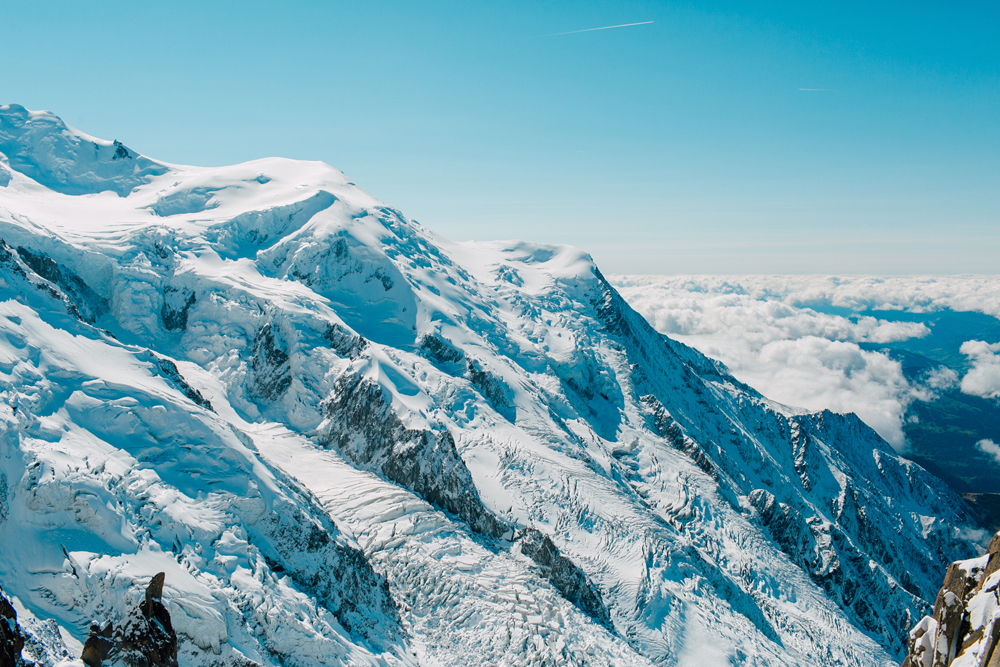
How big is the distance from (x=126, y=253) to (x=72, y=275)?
23.5 feet

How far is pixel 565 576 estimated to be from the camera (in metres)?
53.2

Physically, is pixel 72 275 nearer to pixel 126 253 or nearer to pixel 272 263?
pixel 126 253

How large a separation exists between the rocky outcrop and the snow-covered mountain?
1950mm

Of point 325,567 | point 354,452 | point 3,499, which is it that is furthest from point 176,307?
point 3,499

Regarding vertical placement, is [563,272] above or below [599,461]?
above

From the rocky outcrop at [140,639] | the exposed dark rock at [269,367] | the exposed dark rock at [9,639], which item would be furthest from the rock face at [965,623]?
the exposed dark rock at [269,367]

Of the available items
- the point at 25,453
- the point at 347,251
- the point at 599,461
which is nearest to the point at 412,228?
the point at 347,251

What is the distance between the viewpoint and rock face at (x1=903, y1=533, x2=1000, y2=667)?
1298 cm

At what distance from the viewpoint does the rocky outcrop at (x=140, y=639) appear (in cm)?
2062

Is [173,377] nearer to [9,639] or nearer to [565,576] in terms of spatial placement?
[9,639]

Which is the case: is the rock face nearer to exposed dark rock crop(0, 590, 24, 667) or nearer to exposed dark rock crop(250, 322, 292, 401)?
exposed dark rock crop(0, 590, 24, 667)

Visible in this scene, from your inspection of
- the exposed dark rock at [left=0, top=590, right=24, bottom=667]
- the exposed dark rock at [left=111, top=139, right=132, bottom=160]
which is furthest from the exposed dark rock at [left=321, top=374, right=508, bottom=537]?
the exposed dark rock at [left=111, top=139, right=132, bottom=160]

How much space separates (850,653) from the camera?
8394 centimetres

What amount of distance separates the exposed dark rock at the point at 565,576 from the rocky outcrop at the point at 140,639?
36.9 meters
